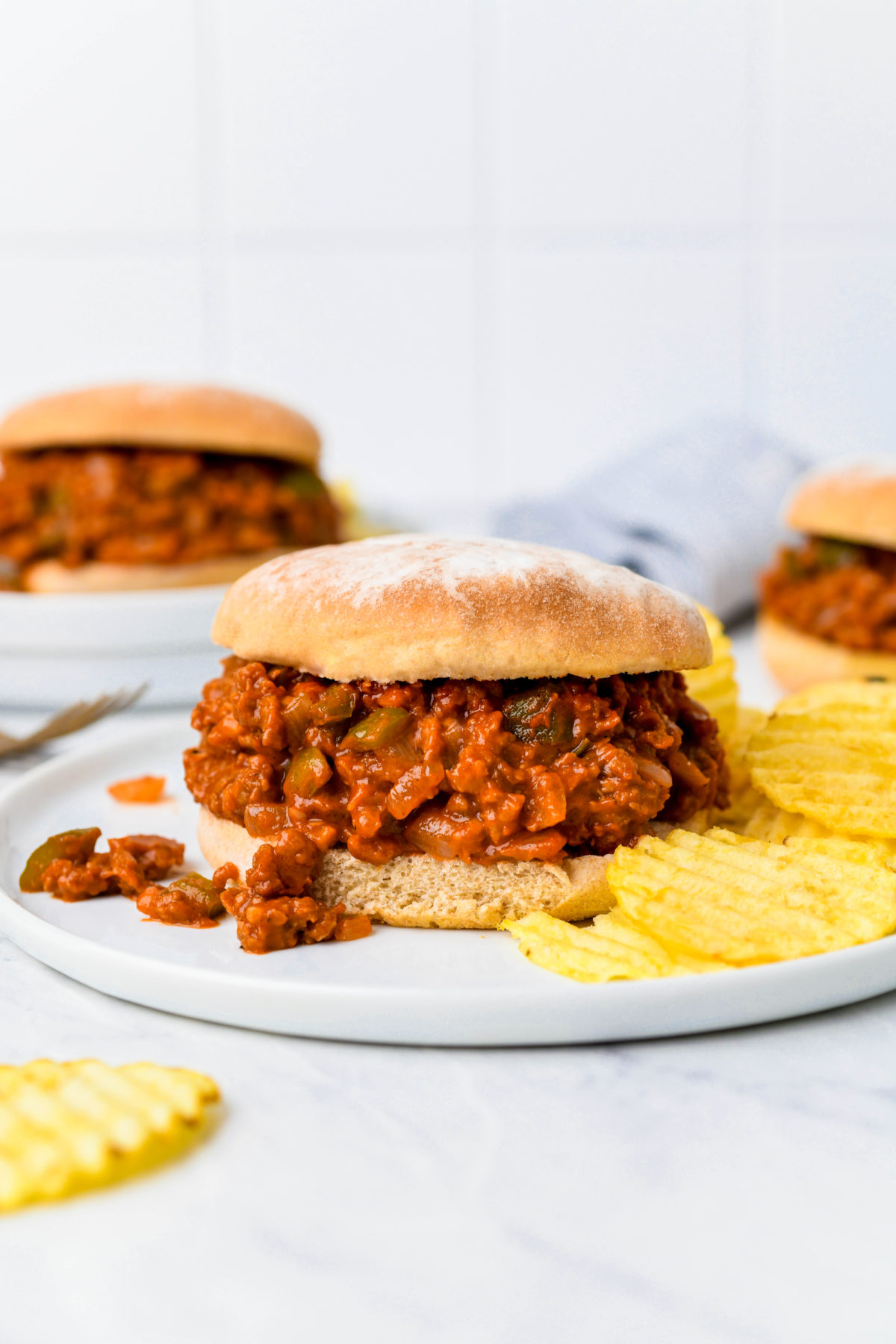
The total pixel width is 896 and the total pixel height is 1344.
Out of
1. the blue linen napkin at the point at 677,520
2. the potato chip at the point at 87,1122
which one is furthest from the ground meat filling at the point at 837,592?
the potato chip at the point at 87,1122

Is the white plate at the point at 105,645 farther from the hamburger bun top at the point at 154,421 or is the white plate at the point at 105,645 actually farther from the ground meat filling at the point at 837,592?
the ground meat filling at the point at 837,592

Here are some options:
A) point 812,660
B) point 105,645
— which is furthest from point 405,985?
point 812,660

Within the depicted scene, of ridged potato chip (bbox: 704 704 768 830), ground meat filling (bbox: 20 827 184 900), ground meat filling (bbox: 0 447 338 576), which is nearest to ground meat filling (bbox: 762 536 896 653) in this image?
ridged potato chip (bbox: 704 704 768 830)

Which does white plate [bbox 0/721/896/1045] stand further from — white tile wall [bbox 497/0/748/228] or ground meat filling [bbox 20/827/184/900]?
white tile wall [bbox 497/0/748/228]

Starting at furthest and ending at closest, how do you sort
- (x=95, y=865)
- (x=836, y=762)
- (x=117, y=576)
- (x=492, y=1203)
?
(x=117, y=576) → (x=836, y=762) → (x=95, y=865) → (x=492, y=1203)

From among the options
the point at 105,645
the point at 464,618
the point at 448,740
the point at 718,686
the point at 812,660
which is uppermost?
the point at 464,618

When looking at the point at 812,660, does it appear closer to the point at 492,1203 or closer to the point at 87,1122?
the point at 492,1203
